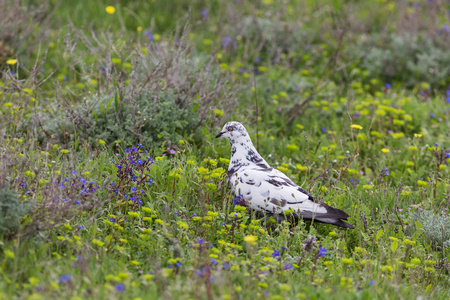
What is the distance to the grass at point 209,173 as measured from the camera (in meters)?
3.24

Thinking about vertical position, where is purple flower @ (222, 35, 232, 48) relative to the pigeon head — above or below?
above

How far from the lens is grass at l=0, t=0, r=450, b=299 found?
324cm

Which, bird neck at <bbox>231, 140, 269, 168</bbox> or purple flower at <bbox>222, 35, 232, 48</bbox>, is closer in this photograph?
bird neck at <bbox>231, 140, 269, 168</bbox>

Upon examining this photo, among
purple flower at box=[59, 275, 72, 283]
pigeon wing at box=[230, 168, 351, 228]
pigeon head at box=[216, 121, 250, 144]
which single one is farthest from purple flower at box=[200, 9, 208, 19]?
purple flower at box=[59, 275, 72, 283]

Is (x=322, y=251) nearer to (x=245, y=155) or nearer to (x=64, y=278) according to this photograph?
(x=245, y=155)

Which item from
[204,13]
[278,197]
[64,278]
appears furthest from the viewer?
[204,13]

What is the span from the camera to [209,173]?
439 centimetres

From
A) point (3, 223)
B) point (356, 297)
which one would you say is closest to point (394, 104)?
point (356, 297)

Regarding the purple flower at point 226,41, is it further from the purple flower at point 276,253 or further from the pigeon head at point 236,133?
the purple flower at point 276,253

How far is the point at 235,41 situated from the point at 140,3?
6.60ft

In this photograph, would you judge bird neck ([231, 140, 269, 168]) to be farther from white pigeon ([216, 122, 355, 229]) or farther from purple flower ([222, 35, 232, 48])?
purple flower ([222, 35, 232, 48])

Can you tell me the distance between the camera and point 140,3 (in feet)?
28.0

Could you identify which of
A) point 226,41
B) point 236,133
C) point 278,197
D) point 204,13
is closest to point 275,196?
point 278,197

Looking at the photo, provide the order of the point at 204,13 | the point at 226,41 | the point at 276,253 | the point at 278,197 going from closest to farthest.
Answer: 1. the point at 276,253
2. the point at 278,197
3. the point at 226,41
4. the point at 204,13
